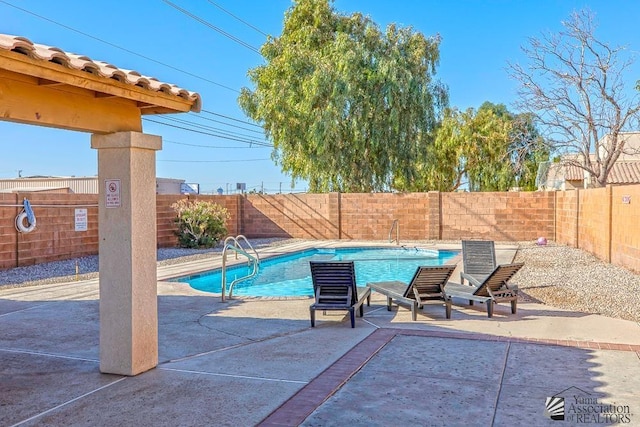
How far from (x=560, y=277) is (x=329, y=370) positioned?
26.9 ft

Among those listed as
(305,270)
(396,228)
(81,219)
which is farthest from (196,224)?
(396,228)

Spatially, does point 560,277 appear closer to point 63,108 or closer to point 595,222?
point 595,222

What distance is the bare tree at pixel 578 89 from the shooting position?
19.8 metres

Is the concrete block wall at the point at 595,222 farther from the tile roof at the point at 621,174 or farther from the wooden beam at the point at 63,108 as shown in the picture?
the tile roof at the point at 621,174

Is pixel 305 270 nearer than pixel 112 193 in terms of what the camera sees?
No

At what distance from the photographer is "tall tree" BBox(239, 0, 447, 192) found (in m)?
23.9

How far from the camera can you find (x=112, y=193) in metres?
5.22

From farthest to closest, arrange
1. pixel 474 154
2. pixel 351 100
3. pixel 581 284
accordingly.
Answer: pixel 474 154
pixel 351 100
pixel 581 284

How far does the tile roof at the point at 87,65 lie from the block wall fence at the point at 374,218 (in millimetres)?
10160

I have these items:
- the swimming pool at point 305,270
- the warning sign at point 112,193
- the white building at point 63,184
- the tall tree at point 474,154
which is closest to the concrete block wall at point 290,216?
the swimming pool at point 305,270

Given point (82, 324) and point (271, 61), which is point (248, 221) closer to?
point (271, 61)

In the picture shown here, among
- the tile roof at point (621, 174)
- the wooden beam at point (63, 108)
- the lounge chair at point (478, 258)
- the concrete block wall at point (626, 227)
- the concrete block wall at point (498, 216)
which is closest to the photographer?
the wooden beam at point (63, 108)

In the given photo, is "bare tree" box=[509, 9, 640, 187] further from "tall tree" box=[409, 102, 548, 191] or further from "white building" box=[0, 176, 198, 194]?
"white building" box=[0, 176, 198, 194]

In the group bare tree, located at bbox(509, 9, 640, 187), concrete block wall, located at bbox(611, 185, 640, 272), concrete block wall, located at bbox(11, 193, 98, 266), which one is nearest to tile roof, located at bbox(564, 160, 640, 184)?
bare tree, located at bbox(509, 9, 640, 187)
